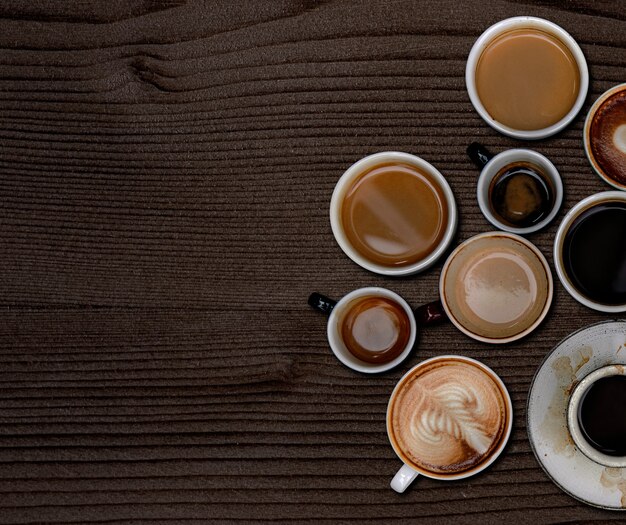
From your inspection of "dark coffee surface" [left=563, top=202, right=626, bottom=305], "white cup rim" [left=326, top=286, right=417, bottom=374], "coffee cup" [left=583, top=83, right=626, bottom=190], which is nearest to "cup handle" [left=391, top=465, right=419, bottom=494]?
"white cup rim" [left=326, top=286, right=417, bottom=374]

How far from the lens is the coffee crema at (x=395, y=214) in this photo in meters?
1.04

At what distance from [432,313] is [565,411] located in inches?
10.0

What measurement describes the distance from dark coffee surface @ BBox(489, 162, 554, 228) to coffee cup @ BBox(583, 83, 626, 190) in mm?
81

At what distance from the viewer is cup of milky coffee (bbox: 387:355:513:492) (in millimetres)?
1008

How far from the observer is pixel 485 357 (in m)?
1.02

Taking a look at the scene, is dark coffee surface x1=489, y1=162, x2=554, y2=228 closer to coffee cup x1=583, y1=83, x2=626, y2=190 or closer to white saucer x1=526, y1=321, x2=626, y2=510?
coffee cup x1=583, y1=83, x2=626, y2=190

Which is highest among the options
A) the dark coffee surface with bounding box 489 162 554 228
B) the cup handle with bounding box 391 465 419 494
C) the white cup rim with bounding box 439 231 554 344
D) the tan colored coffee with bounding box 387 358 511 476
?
the dark coffee surface with bounding box 489 162 554 228

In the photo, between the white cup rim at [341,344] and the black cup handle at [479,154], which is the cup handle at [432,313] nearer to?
the white cup rim at [341,344]

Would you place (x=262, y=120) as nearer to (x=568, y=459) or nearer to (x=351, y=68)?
(x=351, y=68)

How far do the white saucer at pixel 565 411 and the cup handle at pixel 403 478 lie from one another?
7.3 inches

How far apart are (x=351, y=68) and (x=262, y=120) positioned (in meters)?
0.17

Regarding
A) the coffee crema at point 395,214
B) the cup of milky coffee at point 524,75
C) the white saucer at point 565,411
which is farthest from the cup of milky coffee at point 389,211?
the white saucer at point 565,411

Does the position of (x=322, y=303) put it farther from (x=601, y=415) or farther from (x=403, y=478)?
(x=601, y=415)

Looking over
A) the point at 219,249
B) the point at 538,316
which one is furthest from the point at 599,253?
the point at 219,249
